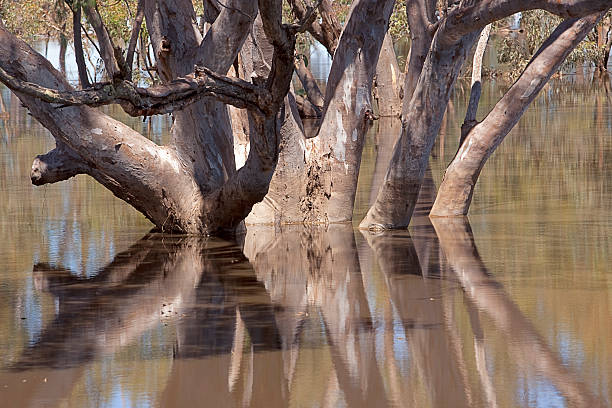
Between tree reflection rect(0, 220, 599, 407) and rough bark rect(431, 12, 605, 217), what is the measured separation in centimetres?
98

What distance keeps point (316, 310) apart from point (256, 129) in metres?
2.51

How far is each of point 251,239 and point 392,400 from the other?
5.75 meters

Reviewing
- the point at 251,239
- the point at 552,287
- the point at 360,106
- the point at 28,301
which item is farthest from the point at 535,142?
the point at 28,301

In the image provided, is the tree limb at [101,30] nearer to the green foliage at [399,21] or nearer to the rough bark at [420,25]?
the rough bark at [420,25]

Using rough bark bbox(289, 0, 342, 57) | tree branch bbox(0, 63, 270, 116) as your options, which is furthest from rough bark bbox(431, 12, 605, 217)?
rough bark bbox(289, 0, 342, 57)

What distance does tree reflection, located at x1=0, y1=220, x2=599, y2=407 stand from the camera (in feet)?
19.6

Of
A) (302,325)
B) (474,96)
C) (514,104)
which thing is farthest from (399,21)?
(302,325)

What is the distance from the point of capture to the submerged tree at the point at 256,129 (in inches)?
410

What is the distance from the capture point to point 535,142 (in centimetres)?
1944

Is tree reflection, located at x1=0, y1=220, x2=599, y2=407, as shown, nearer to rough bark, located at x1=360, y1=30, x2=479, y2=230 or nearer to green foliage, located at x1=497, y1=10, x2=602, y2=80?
rough bark, located at x1=360, y1=30, x2=479, y2=230

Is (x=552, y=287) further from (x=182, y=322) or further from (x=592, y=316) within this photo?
(x=182, y=322)

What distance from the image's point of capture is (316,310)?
7.92m

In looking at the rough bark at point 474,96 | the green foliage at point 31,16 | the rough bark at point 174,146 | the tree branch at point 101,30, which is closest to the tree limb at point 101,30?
the tree branch at point 101,30

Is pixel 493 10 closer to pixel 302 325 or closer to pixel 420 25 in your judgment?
pixel 302 325
